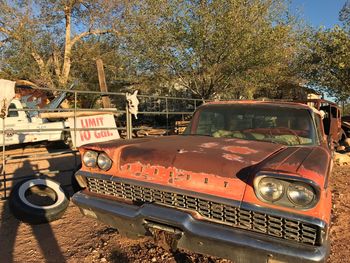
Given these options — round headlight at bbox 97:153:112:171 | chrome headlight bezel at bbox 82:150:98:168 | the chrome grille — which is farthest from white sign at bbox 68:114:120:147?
the chrome grille

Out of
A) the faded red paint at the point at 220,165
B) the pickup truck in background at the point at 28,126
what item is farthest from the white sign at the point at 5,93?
the pickup truck in background at the point at 28,126

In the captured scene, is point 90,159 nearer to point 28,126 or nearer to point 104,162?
point 104,162

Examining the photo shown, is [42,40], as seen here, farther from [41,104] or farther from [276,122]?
[276,122]

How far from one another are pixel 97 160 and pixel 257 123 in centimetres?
189

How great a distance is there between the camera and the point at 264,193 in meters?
2.44

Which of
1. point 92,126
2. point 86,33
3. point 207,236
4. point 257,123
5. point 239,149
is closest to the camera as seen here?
point 207,236

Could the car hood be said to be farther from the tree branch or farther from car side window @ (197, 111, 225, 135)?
the tree branch

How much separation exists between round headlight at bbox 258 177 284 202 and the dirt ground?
1.26 metres

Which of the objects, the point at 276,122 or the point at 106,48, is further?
the point at 106,48

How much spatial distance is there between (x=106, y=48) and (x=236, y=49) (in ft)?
33.4

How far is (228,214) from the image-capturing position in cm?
259

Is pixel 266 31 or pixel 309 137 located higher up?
pixel 266 31

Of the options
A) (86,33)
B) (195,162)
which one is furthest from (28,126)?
(86,33)

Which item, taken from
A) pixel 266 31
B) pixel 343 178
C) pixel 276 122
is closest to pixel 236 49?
pixel 266 31
